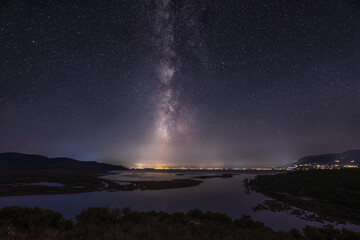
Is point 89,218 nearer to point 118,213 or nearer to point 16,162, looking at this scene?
point 118,213

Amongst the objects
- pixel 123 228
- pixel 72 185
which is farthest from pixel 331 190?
pixel 72 185

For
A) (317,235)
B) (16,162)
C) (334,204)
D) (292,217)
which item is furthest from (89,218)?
(16,162)

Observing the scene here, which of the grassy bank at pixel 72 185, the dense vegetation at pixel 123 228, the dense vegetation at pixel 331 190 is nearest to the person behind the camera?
the dense vegetation at pixel 123 228

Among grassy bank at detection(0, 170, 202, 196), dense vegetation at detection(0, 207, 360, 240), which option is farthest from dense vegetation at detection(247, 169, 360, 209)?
grassy bank at detection(0, 170, 202, 196)

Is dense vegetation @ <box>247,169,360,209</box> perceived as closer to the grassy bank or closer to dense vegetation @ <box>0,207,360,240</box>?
dense vegetation @ <box>0,207,360,240</box>

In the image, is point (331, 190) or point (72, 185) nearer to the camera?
point (331, 190)

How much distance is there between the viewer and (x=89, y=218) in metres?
10.8

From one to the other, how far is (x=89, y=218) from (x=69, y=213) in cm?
1078

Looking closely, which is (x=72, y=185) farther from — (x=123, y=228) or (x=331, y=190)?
(x=331, y=190)

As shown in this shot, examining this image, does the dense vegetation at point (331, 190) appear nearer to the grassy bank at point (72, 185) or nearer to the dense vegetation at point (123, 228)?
the dense vegetation at point (123, 228)

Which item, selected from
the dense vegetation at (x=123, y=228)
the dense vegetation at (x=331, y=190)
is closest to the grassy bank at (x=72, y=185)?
the dense vegetation at (x=331, y=190)

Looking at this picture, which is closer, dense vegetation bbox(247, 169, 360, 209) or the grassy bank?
dense vegetation bbox(247, 169, 360, 209)

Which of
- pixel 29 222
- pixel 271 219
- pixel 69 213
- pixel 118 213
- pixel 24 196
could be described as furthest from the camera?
pixel 24 196

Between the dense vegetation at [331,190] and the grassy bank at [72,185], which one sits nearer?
the dense vegetation at [331,190]
